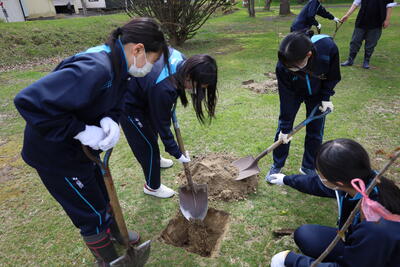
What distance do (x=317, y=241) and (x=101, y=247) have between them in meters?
1.47

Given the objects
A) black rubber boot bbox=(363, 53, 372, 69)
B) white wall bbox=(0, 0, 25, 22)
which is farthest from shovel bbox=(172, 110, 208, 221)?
white wall bbox=(0, 0, 25, 22)

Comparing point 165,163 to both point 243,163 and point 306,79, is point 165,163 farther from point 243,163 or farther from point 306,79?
point 306,79

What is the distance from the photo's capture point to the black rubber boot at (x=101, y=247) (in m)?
1.90

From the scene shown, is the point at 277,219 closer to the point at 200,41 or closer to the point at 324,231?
the point at 324,231

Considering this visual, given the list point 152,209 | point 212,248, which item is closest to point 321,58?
point 212,248

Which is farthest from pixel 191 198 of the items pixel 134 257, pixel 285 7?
pixel 285 7

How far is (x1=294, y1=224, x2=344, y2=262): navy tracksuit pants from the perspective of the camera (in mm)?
1857

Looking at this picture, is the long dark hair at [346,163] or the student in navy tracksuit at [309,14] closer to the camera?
the long dark hair at [346,163]

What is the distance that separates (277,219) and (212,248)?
2.09 ft

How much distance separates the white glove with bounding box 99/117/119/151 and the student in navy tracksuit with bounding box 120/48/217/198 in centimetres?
54

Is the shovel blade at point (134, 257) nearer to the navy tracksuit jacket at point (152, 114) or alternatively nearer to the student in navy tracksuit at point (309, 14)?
the navy tracksuit jacket at point (152, 114)

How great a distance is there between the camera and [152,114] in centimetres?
228

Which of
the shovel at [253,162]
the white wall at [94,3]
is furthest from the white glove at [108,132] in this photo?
the white wall at [94,3]

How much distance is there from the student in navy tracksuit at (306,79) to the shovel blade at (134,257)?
1629mm
